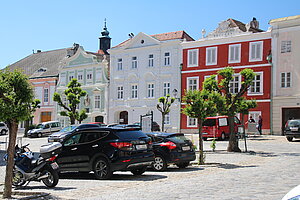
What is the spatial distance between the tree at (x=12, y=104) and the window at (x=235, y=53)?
35.1m

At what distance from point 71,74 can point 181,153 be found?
43861 millimetres

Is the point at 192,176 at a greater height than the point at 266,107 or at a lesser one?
lesser

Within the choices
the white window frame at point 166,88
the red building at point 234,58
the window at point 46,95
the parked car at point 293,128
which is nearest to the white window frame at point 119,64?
the white window frame at point 166,88

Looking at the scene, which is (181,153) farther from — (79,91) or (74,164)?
(79,91)

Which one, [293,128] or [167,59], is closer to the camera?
[293,128]

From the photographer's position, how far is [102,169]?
13.6 meters

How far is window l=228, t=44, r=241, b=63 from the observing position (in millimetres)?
43031

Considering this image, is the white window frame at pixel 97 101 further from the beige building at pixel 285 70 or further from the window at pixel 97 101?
the beige building at pixel 285 70

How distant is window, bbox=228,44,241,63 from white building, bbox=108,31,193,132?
593cm

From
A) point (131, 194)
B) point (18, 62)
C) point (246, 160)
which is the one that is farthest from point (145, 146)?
point (18, 62)

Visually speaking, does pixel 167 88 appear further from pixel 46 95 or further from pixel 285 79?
pixel 46 95

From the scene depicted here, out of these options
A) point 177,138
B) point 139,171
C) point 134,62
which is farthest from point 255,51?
point 139,171

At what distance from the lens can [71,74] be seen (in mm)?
58062

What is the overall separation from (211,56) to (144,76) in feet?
28.2
